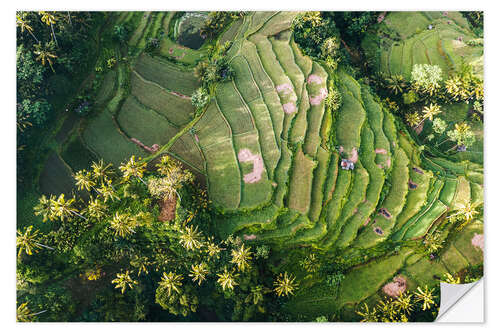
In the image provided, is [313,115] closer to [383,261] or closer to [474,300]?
[383,261]

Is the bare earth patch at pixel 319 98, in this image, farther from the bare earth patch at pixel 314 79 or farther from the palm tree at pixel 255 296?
the palm tree at pixel 255 296

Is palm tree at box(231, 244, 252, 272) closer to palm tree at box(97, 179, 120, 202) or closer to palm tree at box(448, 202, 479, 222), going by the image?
palm tree at box(97, 179, 120, 202)

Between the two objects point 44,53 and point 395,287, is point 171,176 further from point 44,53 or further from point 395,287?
point 395,287

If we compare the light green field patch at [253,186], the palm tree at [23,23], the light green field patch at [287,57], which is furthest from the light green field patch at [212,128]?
the palm tree at [23,23]

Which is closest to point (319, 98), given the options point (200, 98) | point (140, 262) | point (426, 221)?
point (200, 98)

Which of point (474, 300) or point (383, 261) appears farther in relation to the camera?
point (383, 261)

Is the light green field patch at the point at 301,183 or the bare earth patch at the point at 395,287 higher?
the light green field patch at the point at 301,183
